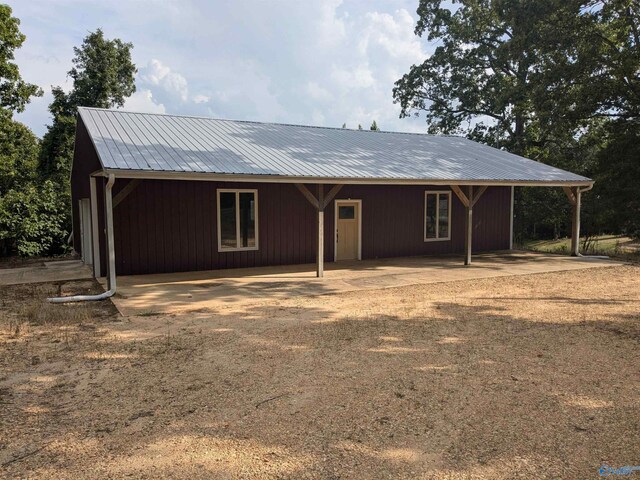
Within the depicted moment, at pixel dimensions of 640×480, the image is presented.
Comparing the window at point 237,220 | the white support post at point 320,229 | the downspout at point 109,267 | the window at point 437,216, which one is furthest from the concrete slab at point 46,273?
the window at point 437,216

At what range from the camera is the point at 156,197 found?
10.9 meters

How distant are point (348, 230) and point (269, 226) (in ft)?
7.95

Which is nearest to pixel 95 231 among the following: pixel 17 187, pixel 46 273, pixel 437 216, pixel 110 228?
pixel 46 273

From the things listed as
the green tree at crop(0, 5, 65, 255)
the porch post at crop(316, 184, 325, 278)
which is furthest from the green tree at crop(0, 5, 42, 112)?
the porch post at crop(316, 184, 325, 278)

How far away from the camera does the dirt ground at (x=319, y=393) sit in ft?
10.3

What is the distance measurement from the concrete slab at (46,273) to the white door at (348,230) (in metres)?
6.33

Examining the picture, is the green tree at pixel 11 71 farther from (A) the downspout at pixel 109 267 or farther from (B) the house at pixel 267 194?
(A) the downspout at pixel 109 267

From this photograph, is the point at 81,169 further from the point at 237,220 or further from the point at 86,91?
the point at 86,91

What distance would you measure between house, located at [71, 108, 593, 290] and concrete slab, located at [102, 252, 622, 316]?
1.86ft

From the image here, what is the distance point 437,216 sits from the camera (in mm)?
14805

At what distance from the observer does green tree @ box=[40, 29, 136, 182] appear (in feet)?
66.9

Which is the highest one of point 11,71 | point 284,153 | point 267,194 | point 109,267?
point 11,71

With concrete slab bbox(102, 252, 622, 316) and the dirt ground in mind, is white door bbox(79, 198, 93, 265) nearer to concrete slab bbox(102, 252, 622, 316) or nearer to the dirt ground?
concrete slab bbox(102, 252, 622, 316)

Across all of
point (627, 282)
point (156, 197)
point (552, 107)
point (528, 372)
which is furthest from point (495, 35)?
point (528, 372)
